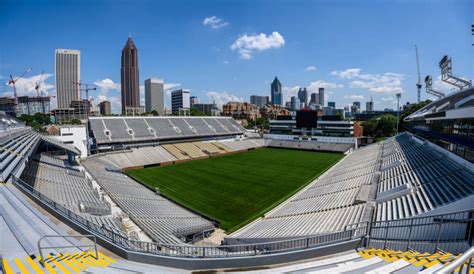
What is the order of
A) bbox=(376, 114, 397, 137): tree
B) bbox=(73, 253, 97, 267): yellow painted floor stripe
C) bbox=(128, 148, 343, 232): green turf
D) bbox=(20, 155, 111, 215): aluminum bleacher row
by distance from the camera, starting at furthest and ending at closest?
1. bbox=(376, 114, 397, 137): tree
2. bbox=(128, 148, 343, 232): green turf
3. bbox=(20, 155, 111, 215): aluminum bleacher row
4. bbox=(73, 253, 97, 267): yellow painted floor stripe

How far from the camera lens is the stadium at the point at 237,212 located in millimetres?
6430

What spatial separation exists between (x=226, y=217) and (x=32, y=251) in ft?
41.7

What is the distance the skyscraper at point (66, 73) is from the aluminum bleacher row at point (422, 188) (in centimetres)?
19437

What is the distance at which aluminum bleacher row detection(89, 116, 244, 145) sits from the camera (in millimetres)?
40688

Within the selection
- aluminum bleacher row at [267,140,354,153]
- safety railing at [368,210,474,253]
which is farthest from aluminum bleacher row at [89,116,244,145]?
safety railing at [368,210,474,253]

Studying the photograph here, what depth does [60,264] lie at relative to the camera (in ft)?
19.4

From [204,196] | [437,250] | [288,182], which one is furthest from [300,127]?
[437,250]

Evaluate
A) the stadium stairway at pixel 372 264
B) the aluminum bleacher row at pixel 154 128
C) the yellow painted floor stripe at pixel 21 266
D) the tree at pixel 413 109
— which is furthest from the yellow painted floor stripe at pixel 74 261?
the tree at pixel 413 109

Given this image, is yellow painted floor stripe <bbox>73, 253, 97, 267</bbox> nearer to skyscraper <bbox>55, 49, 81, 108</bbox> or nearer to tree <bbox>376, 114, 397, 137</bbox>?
tree <bbox>376, 114, 397, 137</bbox>

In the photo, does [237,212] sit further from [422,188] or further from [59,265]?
[59,265]

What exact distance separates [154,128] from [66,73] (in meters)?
168

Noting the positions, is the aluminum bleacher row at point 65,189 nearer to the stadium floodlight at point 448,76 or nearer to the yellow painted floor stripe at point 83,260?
the yellow painted floor stripe at point 83,260

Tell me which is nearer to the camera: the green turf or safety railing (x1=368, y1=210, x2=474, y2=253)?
safety railing (x1=368, y1=210, x2=474, y2=253)

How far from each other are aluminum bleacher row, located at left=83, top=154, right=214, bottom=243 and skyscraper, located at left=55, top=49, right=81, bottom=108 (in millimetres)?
176676
